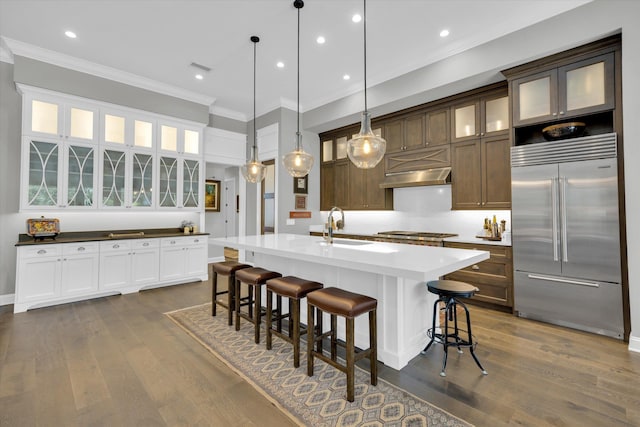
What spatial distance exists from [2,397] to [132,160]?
3.61 meters

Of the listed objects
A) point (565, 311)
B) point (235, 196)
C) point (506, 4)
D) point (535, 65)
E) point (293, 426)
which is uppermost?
point (506, 4)

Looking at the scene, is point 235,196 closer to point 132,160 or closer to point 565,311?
point 132,160

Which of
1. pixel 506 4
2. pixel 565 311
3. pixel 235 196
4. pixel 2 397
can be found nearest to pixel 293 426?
pixel 2 397

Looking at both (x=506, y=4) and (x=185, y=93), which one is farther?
(x=185, y=93)

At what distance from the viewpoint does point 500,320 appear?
11.4ft

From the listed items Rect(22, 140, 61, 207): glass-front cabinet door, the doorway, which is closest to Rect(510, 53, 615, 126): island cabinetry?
the doorway

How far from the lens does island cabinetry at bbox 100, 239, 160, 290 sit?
4430 millimetres

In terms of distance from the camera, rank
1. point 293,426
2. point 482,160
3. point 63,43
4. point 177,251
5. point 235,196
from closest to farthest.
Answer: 1. point 293,426
2. point 63,43
3. point 482,160
4. point 177,251
5. point 235,196

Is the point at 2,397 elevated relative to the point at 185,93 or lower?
lower

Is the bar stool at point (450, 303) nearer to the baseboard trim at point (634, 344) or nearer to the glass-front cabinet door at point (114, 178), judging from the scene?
the baseboard trim at point (634, 344)

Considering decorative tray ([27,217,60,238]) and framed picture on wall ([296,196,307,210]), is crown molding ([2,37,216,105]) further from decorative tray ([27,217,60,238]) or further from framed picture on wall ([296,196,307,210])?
framed picture on wall ([296,196,307,210])

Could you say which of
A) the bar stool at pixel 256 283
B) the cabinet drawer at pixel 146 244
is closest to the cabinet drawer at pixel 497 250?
the bar stool at pixel 256 283

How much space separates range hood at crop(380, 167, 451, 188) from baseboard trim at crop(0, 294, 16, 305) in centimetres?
568

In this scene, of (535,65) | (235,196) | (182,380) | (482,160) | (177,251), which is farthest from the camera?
(235,196)
